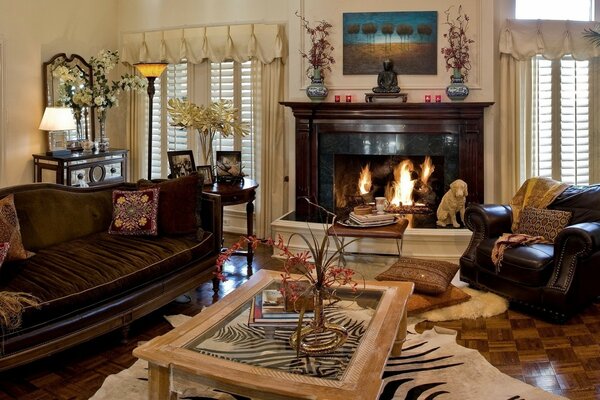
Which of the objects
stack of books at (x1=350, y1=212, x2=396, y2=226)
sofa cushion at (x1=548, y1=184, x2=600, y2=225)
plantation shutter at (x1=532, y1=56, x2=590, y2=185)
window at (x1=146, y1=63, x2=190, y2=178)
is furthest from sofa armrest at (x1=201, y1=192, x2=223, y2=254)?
plantation shutter at (x1=532, y1=56, x2=590, y2=185)

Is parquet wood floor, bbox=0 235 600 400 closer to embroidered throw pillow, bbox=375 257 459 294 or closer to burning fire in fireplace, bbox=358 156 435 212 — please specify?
embroidered throw pillow, bbox=375 257 459 294

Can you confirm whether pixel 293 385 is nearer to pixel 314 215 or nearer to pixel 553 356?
pixel 553 356

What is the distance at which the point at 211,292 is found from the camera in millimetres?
4848

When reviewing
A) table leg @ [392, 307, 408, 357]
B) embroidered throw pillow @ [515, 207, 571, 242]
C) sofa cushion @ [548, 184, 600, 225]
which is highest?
sofa cushion @ [548, 184, 600, 225]

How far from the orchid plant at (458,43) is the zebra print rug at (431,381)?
10.6 feet

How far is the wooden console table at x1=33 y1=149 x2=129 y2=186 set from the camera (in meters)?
6.18

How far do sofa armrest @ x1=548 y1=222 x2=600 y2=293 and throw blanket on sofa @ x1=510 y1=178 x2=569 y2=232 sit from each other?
0.69 metres

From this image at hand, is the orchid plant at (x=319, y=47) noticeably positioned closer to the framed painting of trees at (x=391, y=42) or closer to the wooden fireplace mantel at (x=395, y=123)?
the framed painting of trees at (x=391, y=42)

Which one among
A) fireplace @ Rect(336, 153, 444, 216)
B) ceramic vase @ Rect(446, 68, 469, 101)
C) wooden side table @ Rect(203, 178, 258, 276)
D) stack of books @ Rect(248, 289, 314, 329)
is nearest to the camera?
stack of books @ Rect(248, 289, 314, 329)

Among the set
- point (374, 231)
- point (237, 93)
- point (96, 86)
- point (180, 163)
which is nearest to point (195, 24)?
point (237, 93)

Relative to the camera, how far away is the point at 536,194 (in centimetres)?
490

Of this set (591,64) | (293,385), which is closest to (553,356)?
(293,385)

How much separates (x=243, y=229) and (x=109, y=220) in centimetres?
247

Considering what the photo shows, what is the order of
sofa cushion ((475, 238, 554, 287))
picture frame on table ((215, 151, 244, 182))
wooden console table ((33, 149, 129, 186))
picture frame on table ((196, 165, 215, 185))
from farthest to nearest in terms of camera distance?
1. wooden console table ((33, 149, 129, 186))
2. picture frame on table ((215, 151, 244, 182))
3. picture frame on table ((196, 165, 215, 185))
4. sofa cushion ((475, 238, 554, 287))
